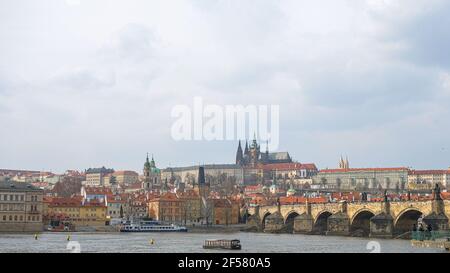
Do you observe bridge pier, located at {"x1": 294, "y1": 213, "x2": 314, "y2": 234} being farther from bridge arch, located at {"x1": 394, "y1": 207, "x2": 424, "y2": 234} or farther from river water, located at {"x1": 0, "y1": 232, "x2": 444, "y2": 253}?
river water, located at {"x1": 0, "y1": 232, "x2": 444, "y2": 253}

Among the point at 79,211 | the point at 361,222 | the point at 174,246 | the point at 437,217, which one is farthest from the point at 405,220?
the point at 79,211

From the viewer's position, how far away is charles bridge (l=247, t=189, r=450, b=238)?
193ft

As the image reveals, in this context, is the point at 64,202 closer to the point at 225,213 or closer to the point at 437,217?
the point at 225,213

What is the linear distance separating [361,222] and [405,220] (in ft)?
24.9

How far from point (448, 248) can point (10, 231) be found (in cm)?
4298

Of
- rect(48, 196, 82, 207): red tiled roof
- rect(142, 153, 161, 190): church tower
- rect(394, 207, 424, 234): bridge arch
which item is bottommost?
rect(394, 207, 424, 234): bridge arch

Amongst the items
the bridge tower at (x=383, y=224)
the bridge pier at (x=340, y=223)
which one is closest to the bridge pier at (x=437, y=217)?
the bridge tower at (x=383, y=224)

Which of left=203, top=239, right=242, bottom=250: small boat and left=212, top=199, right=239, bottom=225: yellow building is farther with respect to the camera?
left=212, top=199, right=239, bottom=225: yellow building

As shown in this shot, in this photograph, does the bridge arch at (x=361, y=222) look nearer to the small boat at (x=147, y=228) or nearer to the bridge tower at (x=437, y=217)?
the bridge tower at (x=437, y=217)

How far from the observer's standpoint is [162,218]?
100250 millimetres

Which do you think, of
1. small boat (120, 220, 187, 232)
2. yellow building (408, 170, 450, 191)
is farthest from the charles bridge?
yellow building (408, 170, 450, 191)

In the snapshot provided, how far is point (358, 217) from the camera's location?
70.2 metres
